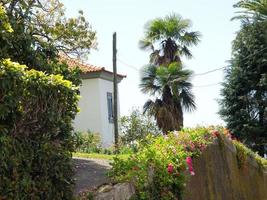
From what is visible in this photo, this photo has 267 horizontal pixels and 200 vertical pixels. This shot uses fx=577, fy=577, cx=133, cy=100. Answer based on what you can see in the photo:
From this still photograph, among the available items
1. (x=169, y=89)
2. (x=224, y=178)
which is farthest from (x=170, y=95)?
(x=224, y=178)

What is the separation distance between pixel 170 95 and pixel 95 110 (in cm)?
427

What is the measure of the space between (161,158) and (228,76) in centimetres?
2244

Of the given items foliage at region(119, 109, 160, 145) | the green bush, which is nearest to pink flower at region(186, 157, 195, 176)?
the green bush

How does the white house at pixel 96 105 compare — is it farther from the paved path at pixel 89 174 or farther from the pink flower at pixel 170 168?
the pink flower at pixel 170 168

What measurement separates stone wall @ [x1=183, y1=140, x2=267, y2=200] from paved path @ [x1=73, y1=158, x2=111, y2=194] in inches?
65.7

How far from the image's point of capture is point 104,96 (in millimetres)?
30312

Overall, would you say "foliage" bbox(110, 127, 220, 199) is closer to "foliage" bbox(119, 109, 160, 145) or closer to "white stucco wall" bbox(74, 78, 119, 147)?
"foliage" bbox(119, 109, 160, 145)

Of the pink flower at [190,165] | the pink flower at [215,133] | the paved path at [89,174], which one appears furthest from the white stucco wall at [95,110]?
the pink flower at [190,165]

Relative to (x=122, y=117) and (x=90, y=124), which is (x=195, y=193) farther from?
(x=90, y=124)

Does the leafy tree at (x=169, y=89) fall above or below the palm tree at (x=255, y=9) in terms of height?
below

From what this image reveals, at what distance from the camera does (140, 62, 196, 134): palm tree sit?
27641 millimetres

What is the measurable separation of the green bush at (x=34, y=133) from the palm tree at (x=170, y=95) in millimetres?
20729

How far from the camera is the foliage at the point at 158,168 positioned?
28.3ft

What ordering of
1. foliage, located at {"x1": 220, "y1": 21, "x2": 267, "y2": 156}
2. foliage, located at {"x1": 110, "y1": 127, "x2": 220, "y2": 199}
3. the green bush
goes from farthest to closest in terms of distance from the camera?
foliage, located at {"x1": 220, "y1": 21, "x2": 267, "y2": 156}, foliage, located at {"x1": 110, "y1": 127, "x2": 220, "y2": 199}, the green bush
